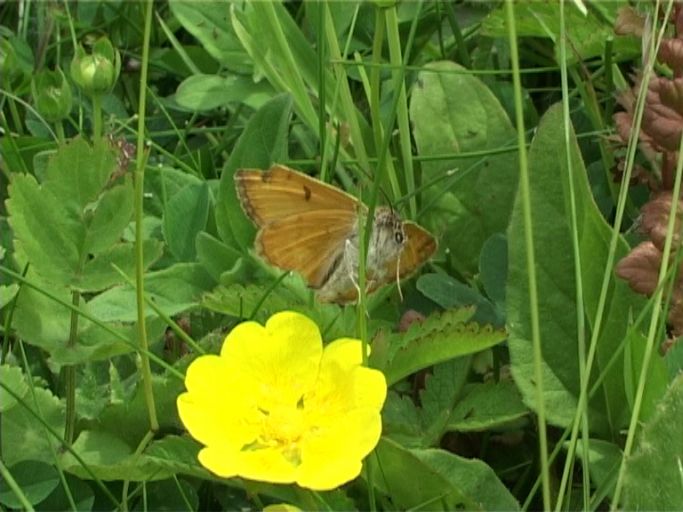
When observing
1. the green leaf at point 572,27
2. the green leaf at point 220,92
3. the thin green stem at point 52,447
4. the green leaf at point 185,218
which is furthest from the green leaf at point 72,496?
the green leaf at point 572,27

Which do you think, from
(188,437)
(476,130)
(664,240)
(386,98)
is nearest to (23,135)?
(386,98)

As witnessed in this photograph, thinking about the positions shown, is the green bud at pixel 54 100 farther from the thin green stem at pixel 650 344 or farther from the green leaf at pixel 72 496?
the thin green stem at pixel 650 344

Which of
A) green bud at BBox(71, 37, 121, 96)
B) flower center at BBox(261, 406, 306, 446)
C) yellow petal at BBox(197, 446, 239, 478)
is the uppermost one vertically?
green bud at BBox(71, 37, 121, 96)

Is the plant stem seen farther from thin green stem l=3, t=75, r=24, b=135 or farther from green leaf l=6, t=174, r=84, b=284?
thin green stem l=3, t=75, r=24, b=135

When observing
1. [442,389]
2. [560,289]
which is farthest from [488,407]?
[560,289]

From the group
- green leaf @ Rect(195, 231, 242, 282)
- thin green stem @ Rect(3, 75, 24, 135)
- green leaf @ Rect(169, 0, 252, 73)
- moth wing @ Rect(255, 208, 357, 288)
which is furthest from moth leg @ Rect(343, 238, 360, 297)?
thin green stem @ Rect(3, 75, 24, 135)

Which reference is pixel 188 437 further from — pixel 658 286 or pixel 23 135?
pixel 23 135

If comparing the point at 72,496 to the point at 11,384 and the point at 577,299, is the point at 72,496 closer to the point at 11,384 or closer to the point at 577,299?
the point at 11,384
